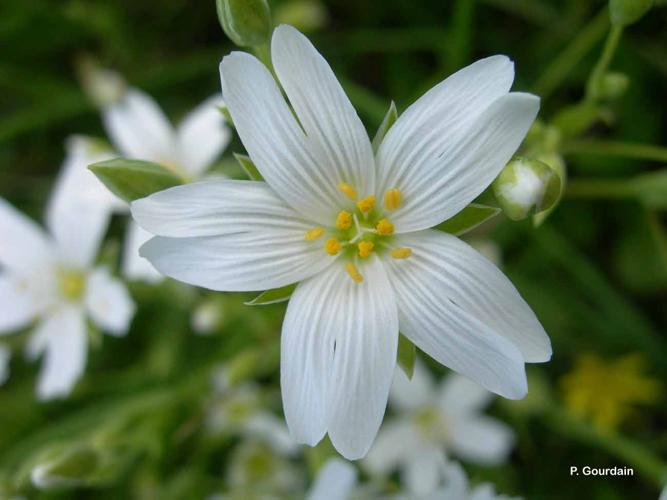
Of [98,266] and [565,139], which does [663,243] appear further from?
[98,266]

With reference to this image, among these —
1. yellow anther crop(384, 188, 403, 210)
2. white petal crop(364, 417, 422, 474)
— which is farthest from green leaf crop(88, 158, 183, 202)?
white petal crop(364, 417, 422, 474)

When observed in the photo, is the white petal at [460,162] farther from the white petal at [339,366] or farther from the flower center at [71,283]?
the flower center at [71,283]

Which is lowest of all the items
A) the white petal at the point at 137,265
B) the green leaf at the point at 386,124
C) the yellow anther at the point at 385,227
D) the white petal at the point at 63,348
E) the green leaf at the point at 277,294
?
the white petal at the point at 63,348

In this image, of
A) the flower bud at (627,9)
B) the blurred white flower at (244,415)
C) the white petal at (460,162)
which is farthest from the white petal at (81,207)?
the flower bud at (627,9)

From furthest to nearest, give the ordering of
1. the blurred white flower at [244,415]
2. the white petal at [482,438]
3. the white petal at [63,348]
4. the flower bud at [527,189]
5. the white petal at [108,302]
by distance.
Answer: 1. the white petal at [482,438]
2. the blurred white flower at [244,415]
3. the white petal at [63,348]
4. the white petal at [108,302]
5. the flower bud at [527,189]

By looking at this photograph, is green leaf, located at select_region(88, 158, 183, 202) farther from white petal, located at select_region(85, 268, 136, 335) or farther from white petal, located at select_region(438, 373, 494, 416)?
white petal, located at select_region(438, 373, 494, 416)

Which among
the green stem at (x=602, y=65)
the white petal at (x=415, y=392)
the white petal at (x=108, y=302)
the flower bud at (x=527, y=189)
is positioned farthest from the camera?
the white petal at (x=415, y=392)

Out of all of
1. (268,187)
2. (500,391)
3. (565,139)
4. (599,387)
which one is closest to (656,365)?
(599,387)
